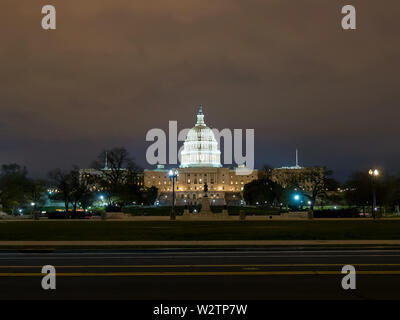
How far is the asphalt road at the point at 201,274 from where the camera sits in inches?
432

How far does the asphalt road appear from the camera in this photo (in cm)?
1096

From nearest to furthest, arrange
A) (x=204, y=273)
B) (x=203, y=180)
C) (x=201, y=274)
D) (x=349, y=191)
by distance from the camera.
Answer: (x=201, y=274)
(x=204, y=273)
(x=349, y=191)
(x=203, y=180)

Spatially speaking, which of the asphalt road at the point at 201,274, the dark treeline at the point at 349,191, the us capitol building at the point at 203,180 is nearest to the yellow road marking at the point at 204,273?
the asphalt road at the point at 201,274

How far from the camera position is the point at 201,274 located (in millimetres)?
13695

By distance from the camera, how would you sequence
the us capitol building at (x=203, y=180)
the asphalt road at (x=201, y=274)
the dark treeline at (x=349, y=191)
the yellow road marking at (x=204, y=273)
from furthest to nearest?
the us capitol building at (x=203, y=180) < the dark treeline at (x=349, y=191) < the yellow road marking at (x=204, y=273) < the asphalt road at (x=201, y=274)

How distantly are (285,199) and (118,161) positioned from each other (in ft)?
104

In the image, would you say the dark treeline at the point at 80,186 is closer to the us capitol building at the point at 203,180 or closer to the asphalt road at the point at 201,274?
the asphalt road at the point at 201,274

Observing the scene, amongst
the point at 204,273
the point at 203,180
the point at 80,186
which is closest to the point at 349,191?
the point at 80,186

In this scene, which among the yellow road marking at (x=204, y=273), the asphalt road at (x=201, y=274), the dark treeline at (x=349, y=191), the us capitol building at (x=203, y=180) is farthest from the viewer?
the us capitol building at (x=203, y=180)

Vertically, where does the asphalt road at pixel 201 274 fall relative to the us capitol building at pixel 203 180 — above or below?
below

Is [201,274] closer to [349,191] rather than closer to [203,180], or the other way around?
[349,191]

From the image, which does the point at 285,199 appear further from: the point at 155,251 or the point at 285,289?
the point at 285,289

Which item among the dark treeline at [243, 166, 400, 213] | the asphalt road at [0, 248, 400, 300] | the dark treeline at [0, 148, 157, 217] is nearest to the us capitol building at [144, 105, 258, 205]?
the dark treeline at [243, 166, 400, 213]
